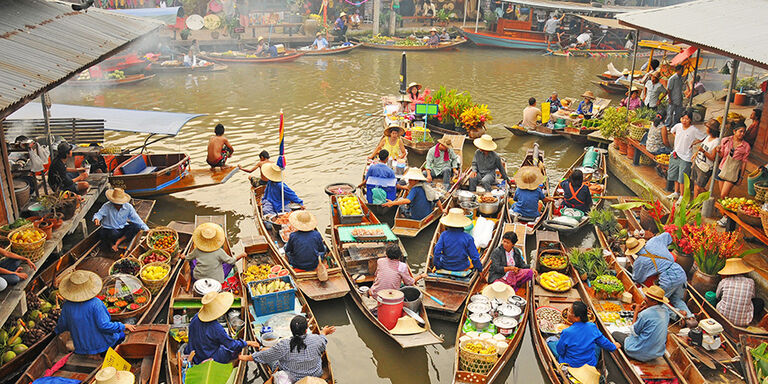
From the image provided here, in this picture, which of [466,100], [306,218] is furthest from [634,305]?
[466,100]

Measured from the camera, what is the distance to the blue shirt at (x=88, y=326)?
22.8 feet

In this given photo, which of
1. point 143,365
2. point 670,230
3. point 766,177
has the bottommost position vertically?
point 143,365

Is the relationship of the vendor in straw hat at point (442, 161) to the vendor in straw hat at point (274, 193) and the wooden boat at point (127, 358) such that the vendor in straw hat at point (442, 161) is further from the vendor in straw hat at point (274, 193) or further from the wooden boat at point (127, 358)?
the wooden boat at point (127, 358)

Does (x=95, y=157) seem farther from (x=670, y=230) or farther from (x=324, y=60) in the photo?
(x=324, y=60)

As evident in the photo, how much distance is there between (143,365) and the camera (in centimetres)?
714

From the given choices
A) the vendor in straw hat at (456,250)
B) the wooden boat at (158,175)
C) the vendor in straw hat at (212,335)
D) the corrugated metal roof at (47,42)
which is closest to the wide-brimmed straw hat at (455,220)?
the vendor in straw hat at (456,250)

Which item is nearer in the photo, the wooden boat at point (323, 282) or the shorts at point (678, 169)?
the wooden boat at point (323, 282)

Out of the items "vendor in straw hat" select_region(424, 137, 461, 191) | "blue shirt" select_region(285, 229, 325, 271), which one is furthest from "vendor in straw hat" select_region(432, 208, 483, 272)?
"vendor in straw hat" select_region(424, 137, 461, 191)

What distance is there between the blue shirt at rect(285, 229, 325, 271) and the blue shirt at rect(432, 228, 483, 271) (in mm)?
1886

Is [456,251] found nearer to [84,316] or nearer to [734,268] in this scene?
[734,268]

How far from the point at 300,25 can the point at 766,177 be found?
27.3 meters

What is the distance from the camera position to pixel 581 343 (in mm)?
6988

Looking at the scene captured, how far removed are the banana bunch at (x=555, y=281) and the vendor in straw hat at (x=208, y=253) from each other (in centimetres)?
475

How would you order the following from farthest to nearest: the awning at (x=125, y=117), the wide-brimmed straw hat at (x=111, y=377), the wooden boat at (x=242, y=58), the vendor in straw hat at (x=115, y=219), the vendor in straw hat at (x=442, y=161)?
the wooden boat at (x=242, y=58) < the vendor in straw hat at (x=442, y=161) < the awning at (x=125, y=117) < the vendor in straw hat at (x=115, y=219) < the wide-brimmed straw hat at (x=111, y=377)
